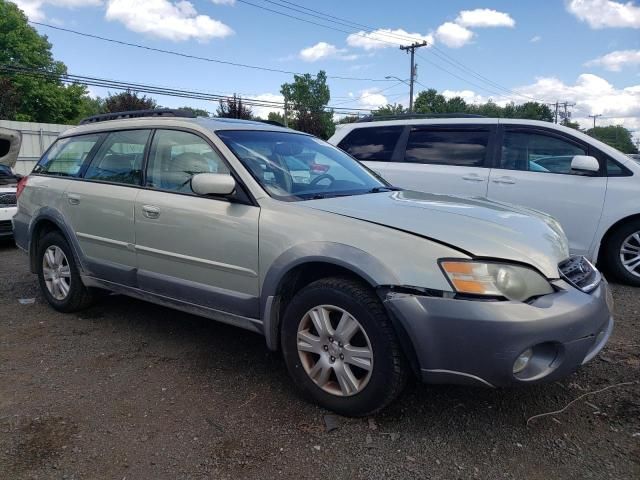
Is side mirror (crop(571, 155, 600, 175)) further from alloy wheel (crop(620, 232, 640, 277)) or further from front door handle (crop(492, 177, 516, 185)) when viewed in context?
alloy wheel (crop(620, 232, 640, 277))

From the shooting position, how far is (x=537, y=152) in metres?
5.75

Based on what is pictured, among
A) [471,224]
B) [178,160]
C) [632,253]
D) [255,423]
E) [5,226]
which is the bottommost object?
[255,423]

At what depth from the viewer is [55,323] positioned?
434cm

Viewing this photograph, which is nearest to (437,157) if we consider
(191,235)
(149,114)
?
(149,114)

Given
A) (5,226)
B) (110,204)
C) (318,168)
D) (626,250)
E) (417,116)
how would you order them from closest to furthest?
(318,168)
(110,204)
(626,250)
(417,116)
(5,226)

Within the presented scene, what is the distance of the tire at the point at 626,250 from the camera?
5.33 m

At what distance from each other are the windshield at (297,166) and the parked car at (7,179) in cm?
562

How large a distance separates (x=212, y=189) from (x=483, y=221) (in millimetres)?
1526

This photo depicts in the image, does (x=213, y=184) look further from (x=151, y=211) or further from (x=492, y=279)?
(x=492, y=279)

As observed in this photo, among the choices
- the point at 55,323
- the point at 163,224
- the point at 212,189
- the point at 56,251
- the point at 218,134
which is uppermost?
the point at 218,134

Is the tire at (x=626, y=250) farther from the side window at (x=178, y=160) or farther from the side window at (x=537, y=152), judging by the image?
the side window at (x=178, y=160)

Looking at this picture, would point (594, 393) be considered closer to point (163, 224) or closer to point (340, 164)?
point (340, 164)

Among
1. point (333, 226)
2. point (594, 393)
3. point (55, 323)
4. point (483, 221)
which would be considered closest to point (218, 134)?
point (333, 226)

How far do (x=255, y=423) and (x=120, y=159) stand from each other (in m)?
2.44
